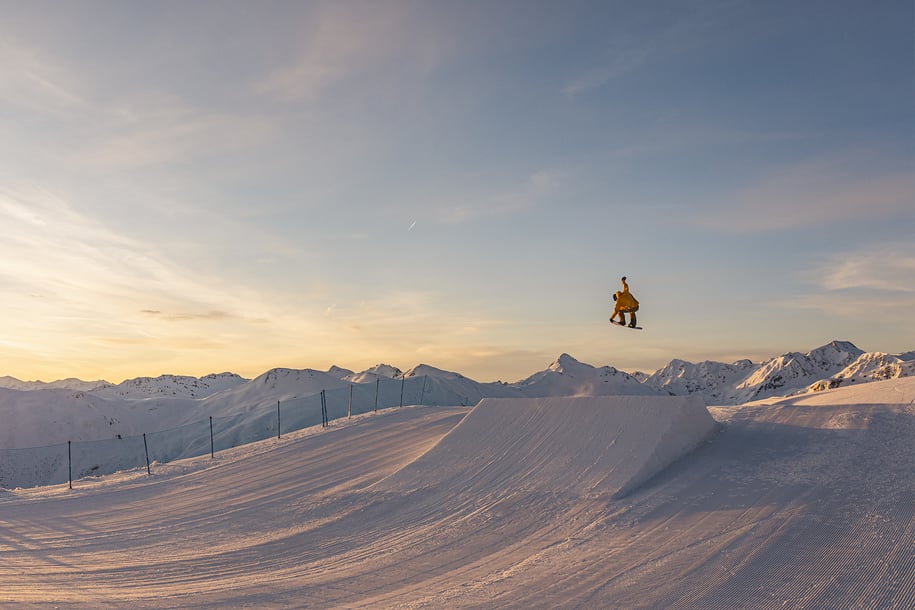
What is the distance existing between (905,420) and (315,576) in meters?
17.8

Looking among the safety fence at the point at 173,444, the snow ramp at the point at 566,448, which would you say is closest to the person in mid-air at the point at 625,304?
the snow ramp at the point at 566,448

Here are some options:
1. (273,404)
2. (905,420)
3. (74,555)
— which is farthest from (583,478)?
(273,404)

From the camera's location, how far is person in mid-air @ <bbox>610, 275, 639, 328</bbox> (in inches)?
910

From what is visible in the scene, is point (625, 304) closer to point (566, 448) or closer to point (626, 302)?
point (626, 302)

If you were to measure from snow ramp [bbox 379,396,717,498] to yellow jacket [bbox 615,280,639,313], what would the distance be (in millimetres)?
3125

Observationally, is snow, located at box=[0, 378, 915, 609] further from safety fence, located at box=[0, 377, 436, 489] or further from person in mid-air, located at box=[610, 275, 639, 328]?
safety fence, located at box=[0, 377, 436, 489]

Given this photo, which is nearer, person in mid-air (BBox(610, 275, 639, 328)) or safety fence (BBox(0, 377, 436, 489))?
person in mid-air (BBox(610, 275, 639, 328))

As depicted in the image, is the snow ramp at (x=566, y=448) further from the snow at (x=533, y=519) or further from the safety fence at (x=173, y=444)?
the safety fence at (x=173, y=444)

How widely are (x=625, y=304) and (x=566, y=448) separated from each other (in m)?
5.56

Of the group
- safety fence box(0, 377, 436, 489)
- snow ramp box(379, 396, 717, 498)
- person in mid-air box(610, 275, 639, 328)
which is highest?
person in mid-air box(610, 275, 639, 328)

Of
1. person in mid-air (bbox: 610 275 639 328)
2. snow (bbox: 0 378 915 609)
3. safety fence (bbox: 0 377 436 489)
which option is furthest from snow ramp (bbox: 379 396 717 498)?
safety fence (bbox: 0 377 436 489)

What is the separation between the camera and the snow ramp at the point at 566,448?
19141mm

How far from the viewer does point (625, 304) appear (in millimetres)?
23141

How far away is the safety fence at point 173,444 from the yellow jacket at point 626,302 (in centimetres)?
5545
